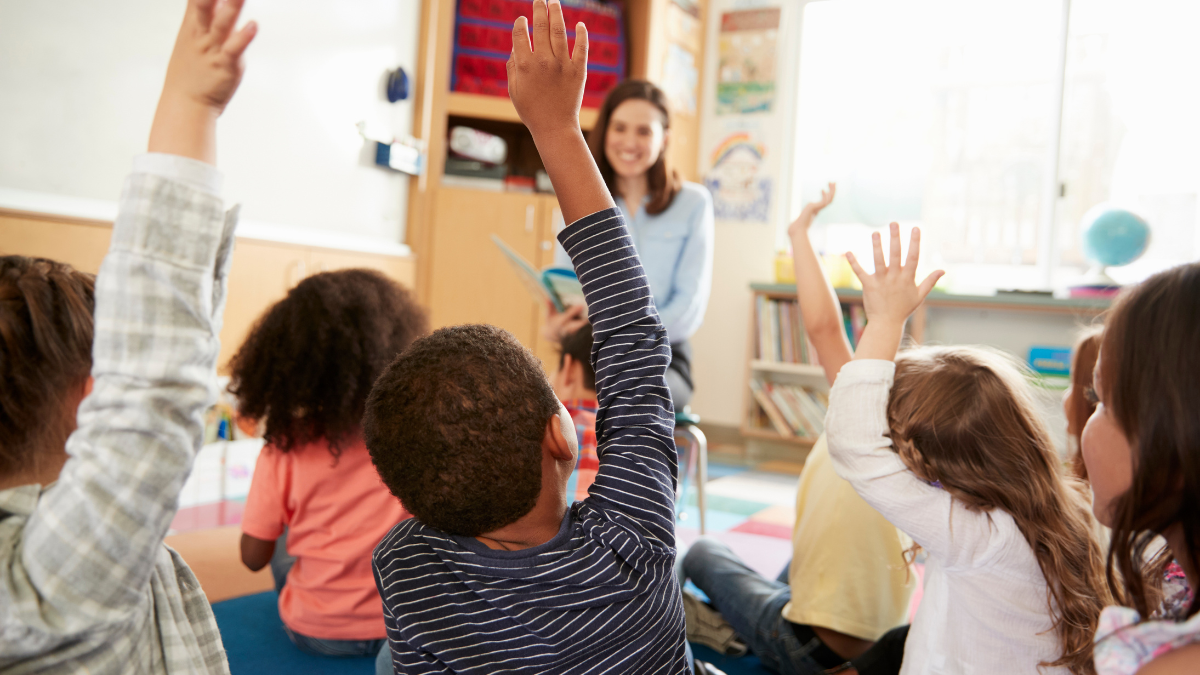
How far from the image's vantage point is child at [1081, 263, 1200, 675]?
0.58m

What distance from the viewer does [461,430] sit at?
653 mm

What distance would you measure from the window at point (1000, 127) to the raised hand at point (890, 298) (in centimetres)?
291

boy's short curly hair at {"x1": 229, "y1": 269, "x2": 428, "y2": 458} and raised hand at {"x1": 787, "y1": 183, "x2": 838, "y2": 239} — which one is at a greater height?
raised hand at {"x1": 787, "y1": 183, "x2": 838, "y2": 239}

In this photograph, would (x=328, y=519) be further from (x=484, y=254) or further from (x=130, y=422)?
(x=484, y=254)

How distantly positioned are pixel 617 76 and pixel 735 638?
2632mm

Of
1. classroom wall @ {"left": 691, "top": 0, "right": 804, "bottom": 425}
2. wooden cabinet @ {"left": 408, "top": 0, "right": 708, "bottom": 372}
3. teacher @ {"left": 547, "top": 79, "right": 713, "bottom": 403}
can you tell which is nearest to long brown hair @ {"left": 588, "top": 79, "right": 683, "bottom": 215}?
teacher @ {"left": 547, "top": 79, "right": 713, "bottom": 403}

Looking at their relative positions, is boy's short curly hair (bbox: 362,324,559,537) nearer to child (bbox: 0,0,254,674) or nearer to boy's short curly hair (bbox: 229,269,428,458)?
child (bbox: 0,0,254,674)

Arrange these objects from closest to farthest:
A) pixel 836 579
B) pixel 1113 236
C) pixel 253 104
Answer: pixel 836 579 < pixel 253 104 < pixel 1113 236

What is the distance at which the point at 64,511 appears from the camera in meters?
0.45

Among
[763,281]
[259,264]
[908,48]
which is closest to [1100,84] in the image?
[908,48]

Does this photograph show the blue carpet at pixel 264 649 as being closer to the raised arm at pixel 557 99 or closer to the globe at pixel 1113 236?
the raised arm at pixel 557 99

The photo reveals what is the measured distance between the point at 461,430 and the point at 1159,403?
527 mm

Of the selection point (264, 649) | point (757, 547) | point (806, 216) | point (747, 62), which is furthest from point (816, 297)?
point (747, 62)

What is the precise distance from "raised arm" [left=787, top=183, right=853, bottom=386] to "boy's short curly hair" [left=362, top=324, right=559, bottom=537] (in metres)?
0.56
